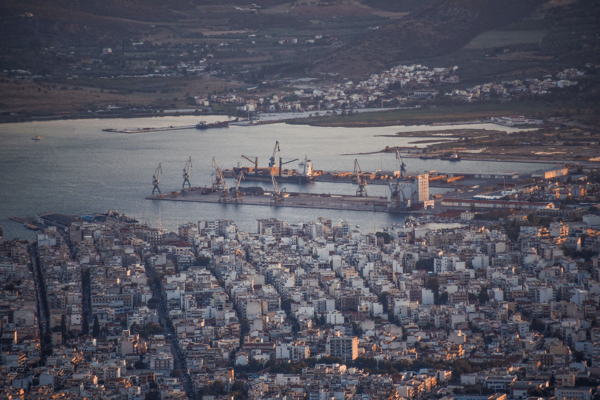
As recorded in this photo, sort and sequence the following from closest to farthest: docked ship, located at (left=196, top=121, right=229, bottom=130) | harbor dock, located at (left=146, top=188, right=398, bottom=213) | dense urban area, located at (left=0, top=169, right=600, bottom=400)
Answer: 1. dense urban area, located at (left=0, top=169, right=600, bottom=400)
2. harbor dock, located at (left=146, top=188, right=398, bottom=213)
3. docked ship, located at (left=196, top=121, right=229, bottom=130)

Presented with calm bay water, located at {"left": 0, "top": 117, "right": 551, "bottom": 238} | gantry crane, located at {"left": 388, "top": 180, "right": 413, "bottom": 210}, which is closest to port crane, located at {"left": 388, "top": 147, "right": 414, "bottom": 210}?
gantry crane, located at {"left": 388, "top": 180, "right": 413, "bottom": 210}

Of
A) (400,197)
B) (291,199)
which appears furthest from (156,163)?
(400,197)

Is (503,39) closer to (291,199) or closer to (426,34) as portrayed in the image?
(426,34)

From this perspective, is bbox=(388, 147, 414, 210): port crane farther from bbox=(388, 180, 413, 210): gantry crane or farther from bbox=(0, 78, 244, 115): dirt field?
bbox=(0, 78, 244, 115): dirt field

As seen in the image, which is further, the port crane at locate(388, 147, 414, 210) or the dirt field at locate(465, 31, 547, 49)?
the dirt field at locate(465, 31, 547, 49)

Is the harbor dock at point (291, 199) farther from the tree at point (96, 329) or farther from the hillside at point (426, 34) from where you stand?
the hillside at point (426, 34)

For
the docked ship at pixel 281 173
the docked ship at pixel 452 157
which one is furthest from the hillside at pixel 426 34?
the docked ship at pixel 281 173

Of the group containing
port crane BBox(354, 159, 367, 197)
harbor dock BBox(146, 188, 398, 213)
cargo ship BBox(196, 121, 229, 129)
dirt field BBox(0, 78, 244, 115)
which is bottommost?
harbor dock BBox(146, 188, 398, 213)
